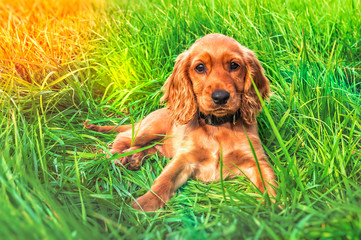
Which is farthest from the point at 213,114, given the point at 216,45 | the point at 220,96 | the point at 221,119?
the point at 216,45

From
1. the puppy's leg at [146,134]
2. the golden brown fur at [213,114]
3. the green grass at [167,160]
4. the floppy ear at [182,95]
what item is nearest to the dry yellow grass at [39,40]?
the green grass at [167,160]

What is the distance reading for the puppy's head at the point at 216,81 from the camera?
2.19 metres

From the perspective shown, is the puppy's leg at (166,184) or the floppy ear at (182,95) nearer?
the puppy's leg at (166,184)

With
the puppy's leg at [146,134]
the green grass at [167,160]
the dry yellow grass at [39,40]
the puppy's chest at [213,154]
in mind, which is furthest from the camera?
the dry yellow grass at [39,40]

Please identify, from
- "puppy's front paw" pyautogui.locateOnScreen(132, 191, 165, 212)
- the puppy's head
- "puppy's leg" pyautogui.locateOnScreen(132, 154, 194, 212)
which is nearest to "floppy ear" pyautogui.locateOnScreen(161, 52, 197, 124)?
the puppy's head

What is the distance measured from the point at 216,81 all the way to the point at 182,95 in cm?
41

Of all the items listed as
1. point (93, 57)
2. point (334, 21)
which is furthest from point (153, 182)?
point (334, 21)

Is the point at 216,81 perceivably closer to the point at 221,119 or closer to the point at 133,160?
the point at 221,119

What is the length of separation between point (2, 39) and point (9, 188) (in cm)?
275

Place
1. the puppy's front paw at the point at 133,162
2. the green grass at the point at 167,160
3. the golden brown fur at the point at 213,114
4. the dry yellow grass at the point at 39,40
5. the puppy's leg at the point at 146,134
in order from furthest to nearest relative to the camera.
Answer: the dry yellow grass at the point at 39,40
the puppy's leg at the point at 146,134
the puppy's front paw at the point at 133,162
the golden brown fur at the point at 213,114
the green grass at the point at 167,160

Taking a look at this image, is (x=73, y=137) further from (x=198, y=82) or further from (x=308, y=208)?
(x=308, y=208)

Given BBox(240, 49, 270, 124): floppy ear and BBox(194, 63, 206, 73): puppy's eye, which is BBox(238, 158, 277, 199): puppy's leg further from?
BBox(194, 63, 206, 73): puppy's eye

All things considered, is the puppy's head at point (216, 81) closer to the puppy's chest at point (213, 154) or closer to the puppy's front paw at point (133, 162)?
the puppy's chest at point (213, 154)

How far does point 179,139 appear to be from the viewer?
8.77ft
